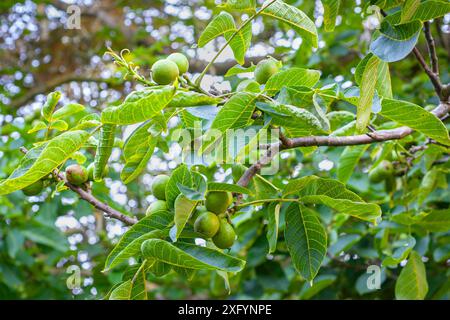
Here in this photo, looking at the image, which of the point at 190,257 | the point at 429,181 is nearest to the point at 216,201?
the point at 190,257

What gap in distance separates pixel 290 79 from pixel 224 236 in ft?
1.02

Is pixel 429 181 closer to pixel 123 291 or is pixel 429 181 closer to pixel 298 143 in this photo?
pixel 298 143

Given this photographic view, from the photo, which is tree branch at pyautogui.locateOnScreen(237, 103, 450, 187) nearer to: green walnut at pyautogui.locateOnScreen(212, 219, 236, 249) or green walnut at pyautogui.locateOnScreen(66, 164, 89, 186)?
green walnut at pyautogui.locateOnScreen(212, 219, 236, 249)

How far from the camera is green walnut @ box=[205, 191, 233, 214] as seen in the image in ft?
3.28

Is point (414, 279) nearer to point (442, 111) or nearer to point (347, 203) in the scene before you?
point (442, 111)

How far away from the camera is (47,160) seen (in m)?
0.89

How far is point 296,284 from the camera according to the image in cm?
233

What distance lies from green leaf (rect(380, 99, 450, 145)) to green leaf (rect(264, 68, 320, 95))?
0.14 m

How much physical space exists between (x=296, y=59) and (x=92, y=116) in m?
1.54

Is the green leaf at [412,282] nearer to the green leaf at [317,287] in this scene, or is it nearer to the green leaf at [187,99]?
the green leaf at [317,287]

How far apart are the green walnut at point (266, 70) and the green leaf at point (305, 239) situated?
0.26 m

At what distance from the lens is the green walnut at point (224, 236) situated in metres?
1.00

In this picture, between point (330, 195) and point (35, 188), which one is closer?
point (330, 195)

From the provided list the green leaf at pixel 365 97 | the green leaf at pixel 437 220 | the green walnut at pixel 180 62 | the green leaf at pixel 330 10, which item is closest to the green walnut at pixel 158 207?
the green walnut at pixel 180 62
